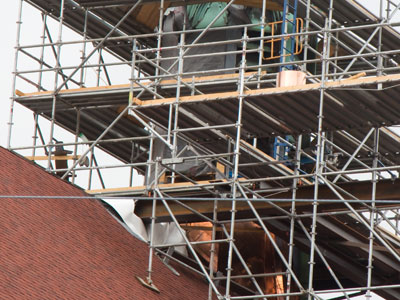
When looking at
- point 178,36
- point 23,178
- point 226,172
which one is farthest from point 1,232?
point 178,36

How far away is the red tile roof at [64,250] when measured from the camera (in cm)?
3331

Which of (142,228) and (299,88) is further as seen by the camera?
(142,228)

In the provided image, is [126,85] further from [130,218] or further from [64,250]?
[64,250]

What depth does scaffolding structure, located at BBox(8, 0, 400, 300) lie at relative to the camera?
34.7 metres

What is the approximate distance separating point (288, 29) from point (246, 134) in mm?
5338

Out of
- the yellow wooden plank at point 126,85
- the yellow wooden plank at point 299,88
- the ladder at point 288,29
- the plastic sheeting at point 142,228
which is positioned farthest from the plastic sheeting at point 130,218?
the ladder at point 288,29

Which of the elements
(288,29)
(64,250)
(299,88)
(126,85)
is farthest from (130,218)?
(288,29)

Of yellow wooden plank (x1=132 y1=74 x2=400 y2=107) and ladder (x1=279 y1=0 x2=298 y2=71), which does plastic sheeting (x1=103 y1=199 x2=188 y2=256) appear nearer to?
yellow wooden plank (x1=132 y1=74 x2=400 y2=107)

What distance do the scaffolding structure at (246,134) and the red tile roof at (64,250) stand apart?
632 mm

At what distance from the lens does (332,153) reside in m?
41.9

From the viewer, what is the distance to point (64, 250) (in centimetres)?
3519

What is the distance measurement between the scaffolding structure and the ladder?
123mm

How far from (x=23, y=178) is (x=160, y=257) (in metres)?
3.45

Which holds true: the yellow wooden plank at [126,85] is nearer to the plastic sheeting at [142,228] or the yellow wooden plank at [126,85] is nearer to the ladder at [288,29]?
the ladder at [288,29]
